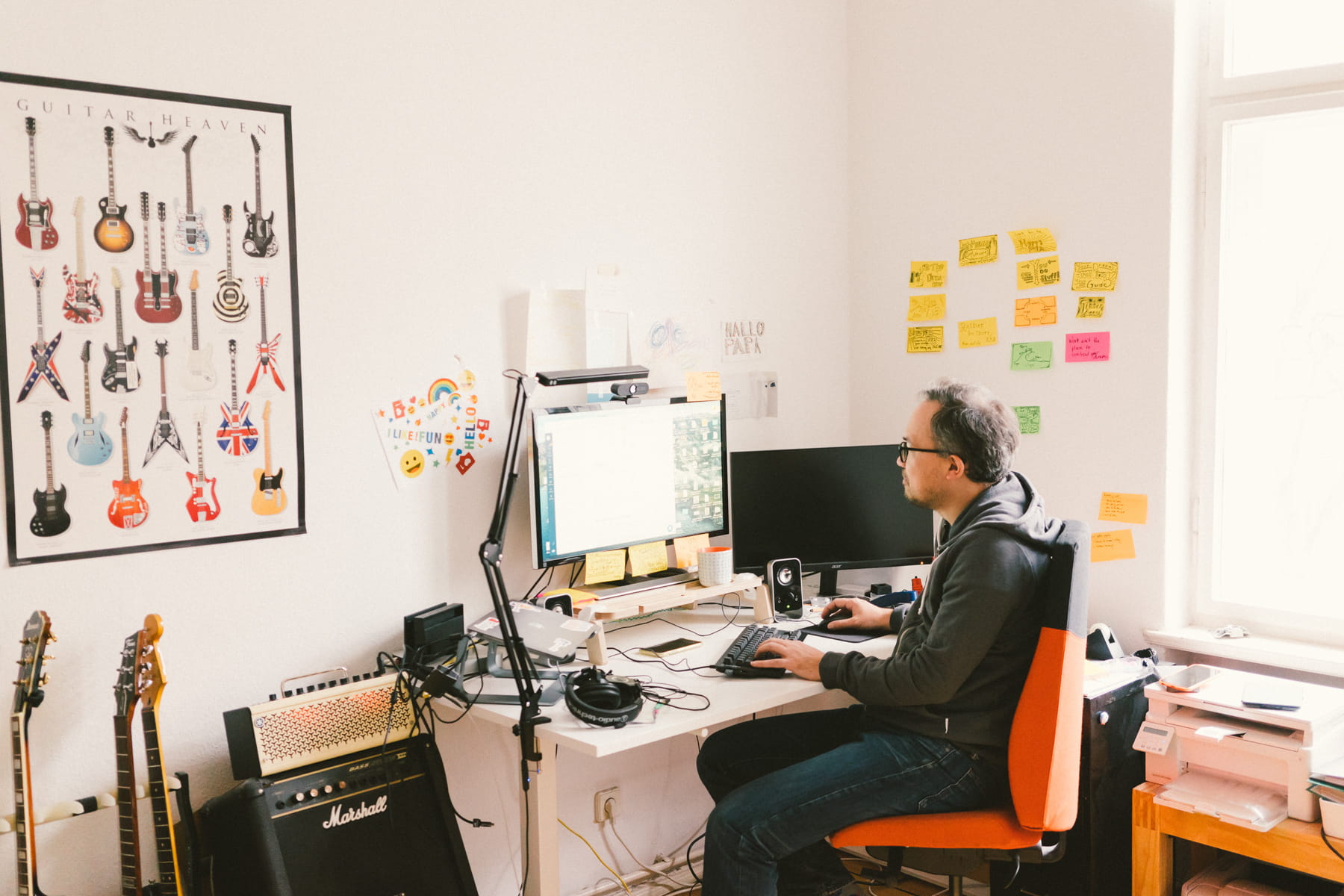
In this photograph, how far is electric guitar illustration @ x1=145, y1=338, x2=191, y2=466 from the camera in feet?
6.74

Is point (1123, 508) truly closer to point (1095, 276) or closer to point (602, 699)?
A: point (1095, 276)

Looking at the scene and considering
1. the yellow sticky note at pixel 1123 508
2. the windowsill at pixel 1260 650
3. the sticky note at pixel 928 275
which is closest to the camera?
the windowsill at pixel 1260 650

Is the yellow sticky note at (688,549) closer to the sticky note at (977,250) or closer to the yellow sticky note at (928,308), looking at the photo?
the yellow sticky note at (928,308)

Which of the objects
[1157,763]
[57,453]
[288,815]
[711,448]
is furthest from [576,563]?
[1157,763]

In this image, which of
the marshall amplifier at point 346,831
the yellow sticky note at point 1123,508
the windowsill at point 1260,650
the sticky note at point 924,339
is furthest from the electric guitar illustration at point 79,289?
the windowsill at point 1260,650

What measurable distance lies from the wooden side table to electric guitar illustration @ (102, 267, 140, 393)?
221 cm

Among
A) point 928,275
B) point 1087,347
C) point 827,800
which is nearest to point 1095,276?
point 1087,347

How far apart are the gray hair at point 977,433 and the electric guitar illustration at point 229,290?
1.43m

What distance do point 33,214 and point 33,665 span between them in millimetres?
806

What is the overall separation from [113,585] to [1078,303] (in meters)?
2.35

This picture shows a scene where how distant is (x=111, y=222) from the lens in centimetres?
200

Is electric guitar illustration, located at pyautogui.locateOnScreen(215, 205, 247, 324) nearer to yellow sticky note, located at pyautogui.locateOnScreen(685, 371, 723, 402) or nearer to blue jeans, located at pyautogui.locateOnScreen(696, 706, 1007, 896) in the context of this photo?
yellow sticky note, located at pyautogui.locateOnScreen(685, 371, 723, 402)

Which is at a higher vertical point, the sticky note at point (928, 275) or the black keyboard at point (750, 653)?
the sticky note at point (928, 275)

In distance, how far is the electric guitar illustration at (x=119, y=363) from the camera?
2.01 metres
